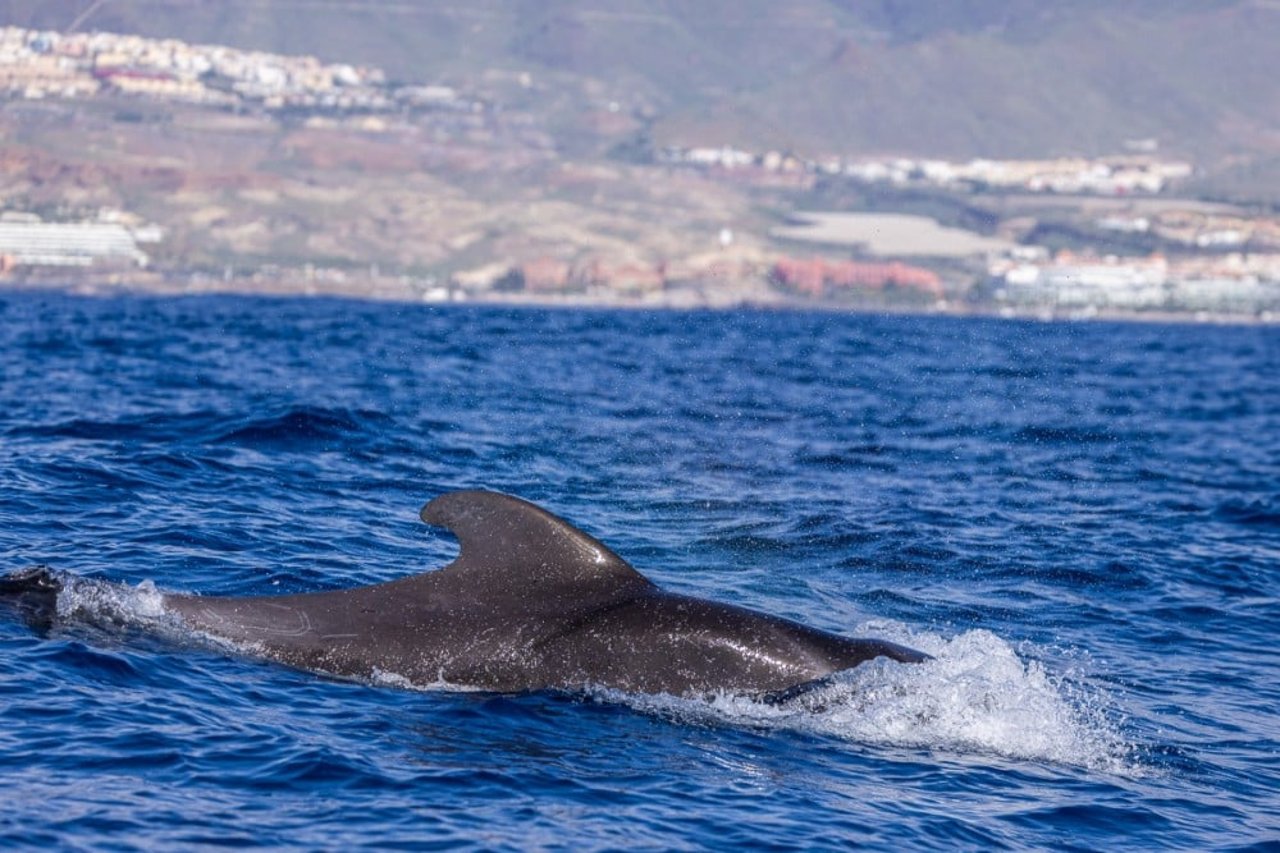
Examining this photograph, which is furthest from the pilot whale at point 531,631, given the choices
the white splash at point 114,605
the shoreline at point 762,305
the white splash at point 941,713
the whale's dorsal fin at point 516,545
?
the shoreline at point 762,305

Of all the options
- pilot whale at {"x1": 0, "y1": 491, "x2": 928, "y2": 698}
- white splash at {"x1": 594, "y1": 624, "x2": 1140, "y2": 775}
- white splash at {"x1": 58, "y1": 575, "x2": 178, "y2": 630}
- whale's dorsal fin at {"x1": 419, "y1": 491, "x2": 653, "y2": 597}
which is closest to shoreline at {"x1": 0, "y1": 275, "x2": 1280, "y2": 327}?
white splash at {"x1": 58, "y1": 575, "x2": 178, "y2": 630}

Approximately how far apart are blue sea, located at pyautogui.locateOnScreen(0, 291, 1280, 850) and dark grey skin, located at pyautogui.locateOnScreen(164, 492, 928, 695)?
234mm

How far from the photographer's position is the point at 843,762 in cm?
1222

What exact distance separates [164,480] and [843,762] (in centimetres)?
1180

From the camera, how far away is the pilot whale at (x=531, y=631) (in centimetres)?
1283

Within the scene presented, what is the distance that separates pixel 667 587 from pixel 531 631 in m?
4.67

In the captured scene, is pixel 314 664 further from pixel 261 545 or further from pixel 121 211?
pixel 121 211

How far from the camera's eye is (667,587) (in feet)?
57.4

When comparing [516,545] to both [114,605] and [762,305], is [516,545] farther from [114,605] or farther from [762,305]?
[762,305]

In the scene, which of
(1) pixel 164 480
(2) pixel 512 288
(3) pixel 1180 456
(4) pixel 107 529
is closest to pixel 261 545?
(4) pixel 107 529

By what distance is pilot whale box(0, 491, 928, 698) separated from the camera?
42.1ft

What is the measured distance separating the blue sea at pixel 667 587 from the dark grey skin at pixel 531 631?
0.23m

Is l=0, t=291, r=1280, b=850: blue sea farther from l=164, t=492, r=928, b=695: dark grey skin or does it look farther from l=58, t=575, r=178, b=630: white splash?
l=164, t=492, r=928, b=695: dark grey skin

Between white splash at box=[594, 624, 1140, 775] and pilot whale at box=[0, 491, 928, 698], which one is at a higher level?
pilot whale at box=[0, 491, 928, 698]
